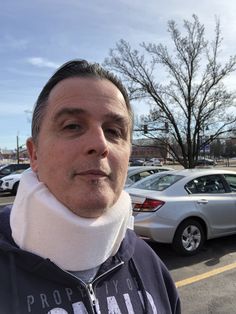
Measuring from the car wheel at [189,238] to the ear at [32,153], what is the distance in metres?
5.48

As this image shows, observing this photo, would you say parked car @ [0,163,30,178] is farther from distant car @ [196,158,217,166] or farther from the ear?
the ear

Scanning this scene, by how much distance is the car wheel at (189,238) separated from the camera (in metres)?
6.65

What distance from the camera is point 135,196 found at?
22.8ft

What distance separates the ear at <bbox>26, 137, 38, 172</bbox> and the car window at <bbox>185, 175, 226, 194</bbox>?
593 cm

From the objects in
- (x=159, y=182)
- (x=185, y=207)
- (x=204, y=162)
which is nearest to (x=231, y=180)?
(x=159, y=182)

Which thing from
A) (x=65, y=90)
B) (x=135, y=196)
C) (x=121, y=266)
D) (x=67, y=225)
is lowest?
(x=135, y=196)

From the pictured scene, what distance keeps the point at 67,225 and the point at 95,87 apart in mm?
491

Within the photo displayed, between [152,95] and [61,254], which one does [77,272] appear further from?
[152,95]

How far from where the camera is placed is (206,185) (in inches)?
295

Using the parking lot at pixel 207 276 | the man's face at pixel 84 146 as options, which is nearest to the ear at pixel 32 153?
the man's face at pixel 84 146

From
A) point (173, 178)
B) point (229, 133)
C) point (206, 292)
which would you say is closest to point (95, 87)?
point (206, 292)

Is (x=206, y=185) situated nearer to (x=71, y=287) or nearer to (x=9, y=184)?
(x=71, y=287)

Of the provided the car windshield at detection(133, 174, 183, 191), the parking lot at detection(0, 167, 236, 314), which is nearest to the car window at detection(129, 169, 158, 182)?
the car windshield at detection(133, 174, 183, 191)

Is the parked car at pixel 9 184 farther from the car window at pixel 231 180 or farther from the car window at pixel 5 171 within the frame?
the car window at pixel 231 180
